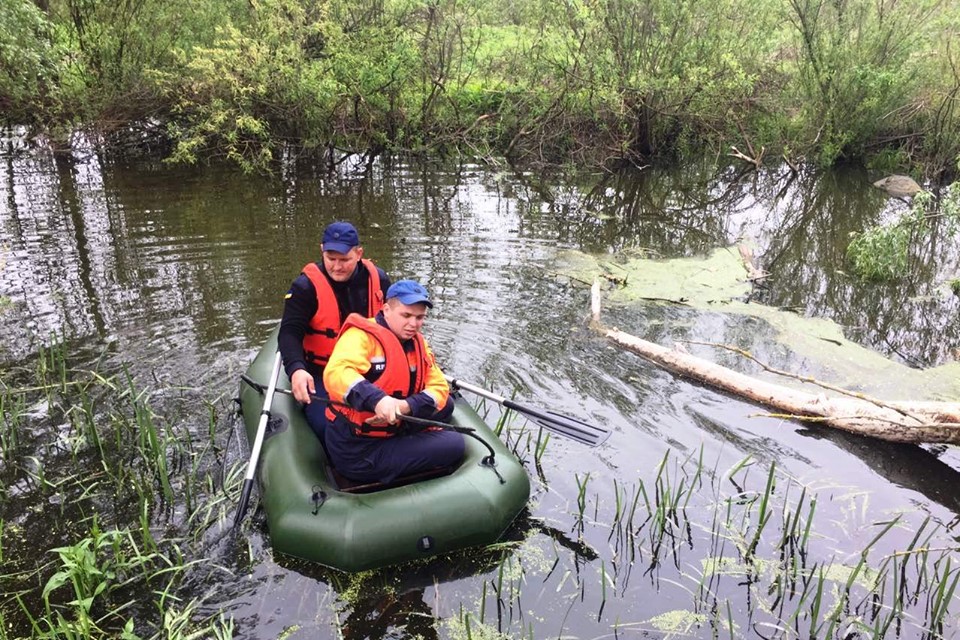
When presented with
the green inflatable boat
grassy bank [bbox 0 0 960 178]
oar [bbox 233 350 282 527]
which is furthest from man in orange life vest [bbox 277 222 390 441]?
grassy bank [bbox 0 0 960 178]

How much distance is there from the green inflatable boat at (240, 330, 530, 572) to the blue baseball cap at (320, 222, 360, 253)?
1.05 metres

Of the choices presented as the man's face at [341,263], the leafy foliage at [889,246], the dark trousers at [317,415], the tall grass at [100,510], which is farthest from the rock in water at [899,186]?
the tall grass at [100,510]

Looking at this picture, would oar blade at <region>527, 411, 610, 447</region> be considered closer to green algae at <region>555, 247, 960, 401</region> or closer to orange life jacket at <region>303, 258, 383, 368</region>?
orange life jacket at <region>303, 258, 383, 368</region>

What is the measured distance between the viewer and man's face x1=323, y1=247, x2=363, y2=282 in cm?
390

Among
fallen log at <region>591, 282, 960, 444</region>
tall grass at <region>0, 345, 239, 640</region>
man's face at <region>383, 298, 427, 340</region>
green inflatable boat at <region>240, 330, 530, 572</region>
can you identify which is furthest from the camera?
fallen log at <region>591, 282, 960, 444</region>

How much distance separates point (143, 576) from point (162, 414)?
5.08ft

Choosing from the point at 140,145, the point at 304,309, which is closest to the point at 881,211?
the point at 304,309

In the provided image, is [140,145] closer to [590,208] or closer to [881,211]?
[590,208]

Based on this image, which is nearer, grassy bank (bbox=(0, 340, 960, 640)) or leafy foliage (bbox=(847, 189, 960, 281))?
grassy bank (bbox=(0, 340, 960, 640))

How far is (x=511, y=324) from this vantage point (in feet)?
20.1

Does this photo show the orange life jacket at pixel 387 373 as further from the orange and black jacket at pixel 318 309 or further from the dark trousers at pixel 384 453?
the orange and black jacket at pixel 318 309

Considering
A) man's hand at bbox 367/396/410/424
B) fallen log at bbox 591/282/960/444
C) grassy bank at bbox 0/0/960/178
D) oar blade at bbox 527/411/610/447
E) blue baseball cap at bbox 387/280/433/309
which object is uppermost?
grassy bank at bbox 0/0/960/178

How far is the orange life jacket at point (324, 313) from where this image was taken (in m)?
4.01

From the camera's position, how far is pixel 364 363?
10.7 feet
